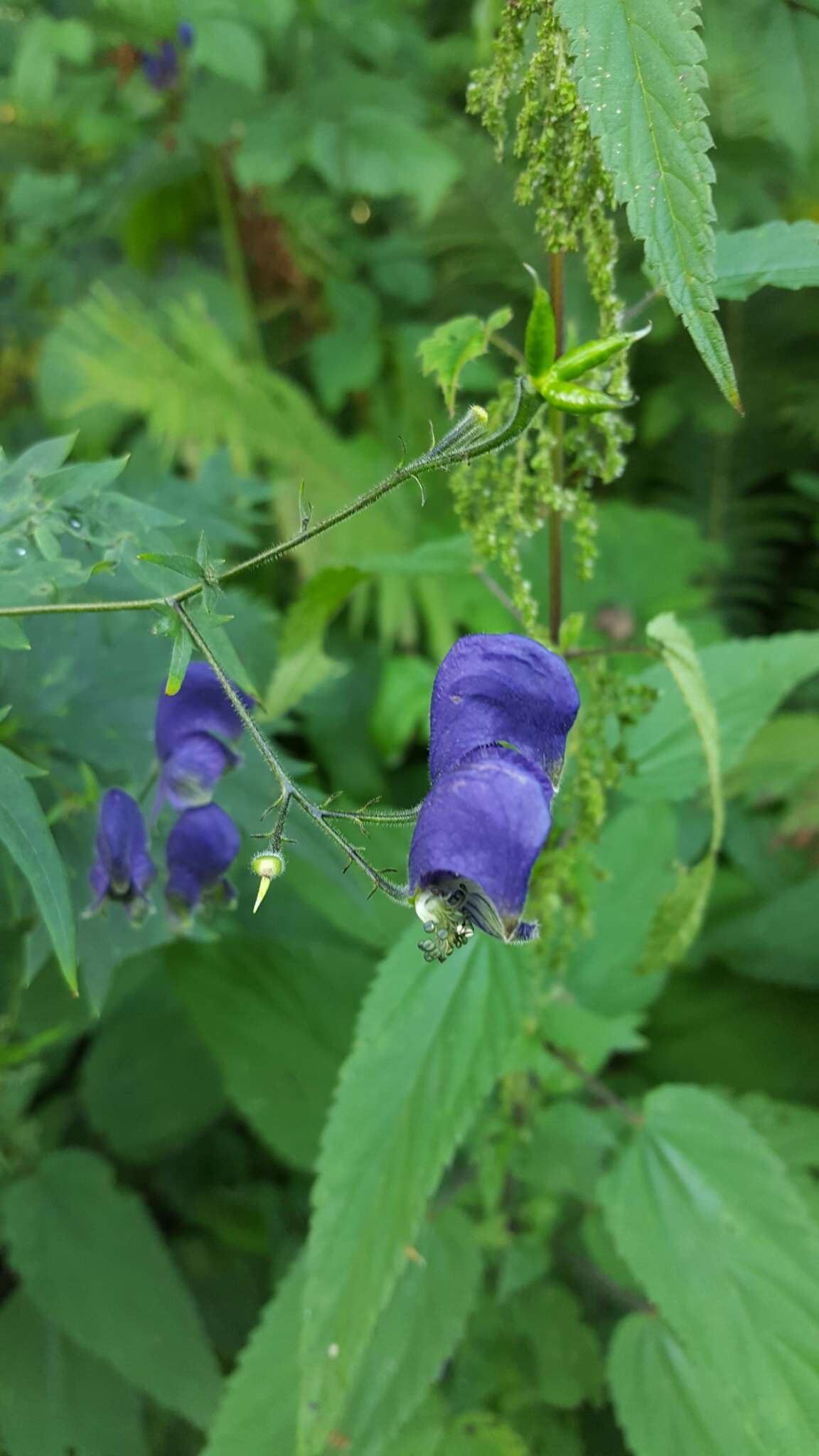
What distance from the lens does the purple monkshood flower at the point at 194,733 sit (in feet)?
3.01

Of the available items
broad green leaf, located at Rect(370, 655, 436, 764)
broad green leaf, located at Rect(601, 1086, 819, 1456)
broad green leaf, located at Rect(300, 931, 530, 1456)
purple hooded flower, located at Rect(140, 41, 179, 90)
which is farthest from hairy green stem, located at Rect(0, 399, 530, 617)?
purple hooded flower, located at Rect(140, 41, 179, 90)

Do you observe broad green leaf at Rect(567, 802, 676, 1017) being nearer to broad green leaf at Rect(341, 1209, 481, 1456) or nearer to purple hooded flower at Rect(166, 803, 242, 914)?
broad green leaf at Rect(341, 1209, 481, 1456)

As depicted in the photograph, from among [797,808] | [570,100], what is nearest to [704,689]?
[570,100]

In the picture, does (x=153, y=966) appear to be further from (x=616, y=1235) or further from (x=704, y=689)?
(x=704, y=689)

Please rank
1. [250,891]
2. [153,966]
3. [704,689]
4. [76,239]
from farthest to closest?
[76,239] < [153,966] < [250,891] < [704,689]

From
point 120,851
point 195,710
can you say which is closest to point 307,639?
point 195,710

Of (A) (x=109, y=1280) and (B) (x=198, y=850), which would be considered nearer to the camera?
(B) (x=198, y=850)

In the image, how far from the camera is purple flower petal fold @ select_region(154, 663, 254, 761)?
0.92 metres

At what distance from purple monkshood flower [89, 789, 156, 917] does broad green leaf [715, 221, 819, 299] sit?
63cm

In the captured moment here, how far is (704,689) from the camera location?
829 mm

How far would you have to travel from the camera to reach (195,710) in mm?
922

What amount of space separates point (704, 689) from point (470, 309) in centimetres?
193

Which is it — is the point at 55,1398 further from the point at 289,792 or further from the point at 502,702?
the point at 502,702

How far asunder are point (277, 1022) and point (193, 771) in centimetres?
53
